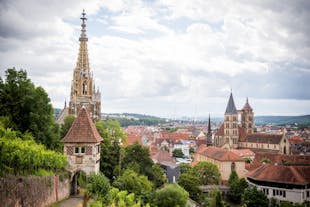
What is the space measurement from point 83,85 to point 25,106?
37.6 m

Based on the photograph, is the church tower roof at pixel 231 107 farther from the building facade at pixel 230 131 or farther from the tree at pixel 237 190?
the tree at pixel 237 190

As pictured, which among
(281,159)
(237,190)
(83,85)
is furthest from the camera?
(281,159)

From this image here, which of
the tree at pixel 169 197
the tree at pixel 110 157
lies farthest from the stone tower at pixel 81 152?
the tree at pixel 169 197

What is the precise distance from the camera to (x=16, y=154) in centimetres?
2308

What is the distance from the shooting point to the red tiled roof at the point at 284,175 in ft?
178

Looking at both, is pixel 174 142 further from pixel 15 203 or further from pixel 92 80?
pixel 15 203

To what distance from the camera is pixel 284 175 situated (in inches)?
2195

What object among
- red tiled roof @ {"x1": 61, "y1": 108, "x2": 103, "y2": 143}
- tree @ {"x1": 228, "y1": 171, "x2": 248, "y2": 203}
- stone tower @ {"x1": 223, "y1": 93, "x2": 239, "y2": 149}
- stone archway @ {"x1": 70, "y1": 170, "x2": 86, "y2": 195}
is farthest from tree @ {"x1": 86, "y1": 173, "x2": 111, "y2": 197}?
stone tower @ {"x1": 223, "y1": 93, "x2": 239, "y2": 149}

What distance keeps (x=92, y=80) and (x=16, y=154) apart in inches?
2038

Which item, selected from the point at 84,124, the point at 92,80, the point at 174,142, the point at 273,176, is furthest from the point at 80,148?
the point at 174,142

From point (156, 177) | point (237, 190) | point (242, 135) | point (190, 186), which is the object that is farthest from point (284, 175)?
point (242, 135)

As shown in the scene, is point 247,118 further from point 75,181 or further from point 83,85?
point 75,181

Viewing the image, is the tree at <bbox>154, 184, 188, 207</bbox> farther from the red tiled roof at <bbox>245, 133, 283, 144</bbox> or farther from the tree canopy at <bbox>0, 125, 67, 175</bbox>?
the red tiled roof at <bbox>245, 133, 283, 144</bbox>

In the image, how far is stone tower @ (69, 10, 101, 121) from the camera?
71.9 meters
